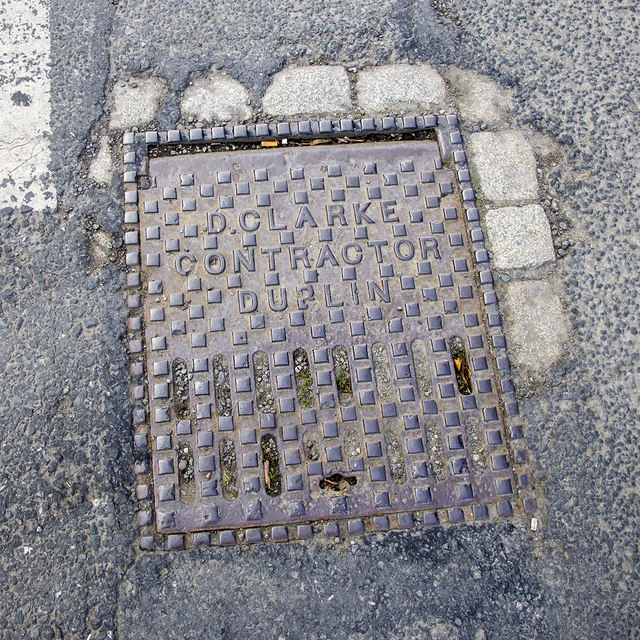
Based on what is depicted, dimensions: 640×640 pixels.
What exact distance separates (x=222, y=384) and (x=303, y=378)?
1.11ft

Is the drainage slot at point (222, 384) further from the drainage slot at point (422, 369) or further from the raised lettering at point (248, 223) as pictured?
the drainage slot at point (422, 369)

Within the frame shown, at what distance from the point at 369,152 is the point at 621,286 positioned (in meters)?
1.31

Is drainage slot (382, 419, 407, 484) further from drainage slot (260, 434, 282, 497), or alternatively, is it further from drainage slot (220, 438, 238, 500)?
drainage slot (220, 438, 238, 500)

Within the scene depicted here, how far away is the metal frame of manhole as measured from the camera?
7.69 ft

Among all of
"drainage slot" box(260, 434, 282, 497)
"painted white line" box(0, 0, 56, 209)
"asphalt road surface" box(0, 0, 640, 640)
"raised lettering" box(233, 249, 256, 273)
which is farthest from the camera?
"painted white line" box(0, 0, 56, 209)

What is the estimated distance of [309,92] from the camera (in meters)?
2.86

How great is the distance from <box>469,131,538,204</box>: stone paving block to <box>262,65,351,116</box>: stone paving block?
68cm

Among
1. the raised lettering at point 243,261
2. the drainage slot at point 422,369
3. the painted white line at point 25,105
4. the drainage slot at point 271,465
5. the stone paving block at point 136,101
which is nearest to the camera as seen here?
the drainage slot at point 271,465

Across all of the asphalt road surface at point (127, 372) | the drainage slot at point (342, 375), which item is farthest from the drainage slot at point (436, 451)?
the drainage slot at point (342, 375)

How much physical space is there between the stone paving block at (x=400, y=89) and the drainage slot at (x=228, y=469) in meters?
1.72

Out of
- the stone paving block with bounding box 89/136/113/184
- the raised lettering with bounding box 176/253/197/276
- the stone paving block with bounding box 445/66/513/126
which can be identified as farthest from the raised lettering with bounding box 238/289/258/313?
the stone paving block with bounding box 445/66/513/126

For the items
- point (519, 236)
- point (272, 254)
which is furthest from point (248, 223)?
point (519, 236)

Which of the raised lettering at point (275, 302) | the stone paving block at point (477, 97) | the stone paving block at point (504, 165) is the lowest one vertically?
the raised lettering at point (275, 302)

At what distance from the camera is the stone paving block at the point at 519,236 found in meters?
2.66
